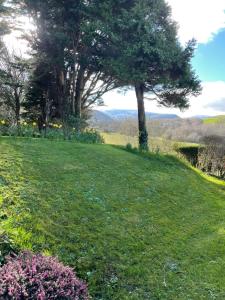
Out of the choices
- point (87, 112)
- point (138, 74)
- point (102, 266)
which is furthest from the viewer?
point (87, 112)

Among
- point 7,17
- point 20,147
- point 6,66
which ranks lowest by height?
point 20,147

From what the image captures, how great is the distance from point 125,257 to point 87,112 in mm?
16829

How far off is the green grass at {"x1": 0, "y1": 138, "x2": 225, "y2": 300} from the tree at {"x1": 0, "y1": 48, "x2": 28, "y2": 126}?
349 inches

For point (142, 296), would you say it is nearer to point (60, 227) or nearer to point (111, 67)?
point (60, 227)

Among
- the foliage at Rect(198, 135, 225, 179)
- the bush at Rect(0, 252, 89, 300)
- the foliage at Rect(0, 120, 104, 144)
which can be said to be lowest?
the foliage at Rect(198, 135, 225, 179)

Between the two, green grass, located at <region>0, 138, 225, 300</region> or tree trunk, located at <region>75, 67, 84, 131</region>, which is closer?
green grass, located at <region>0, 138, 225, 300</region>

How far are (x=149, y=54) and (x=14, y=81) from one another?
750 cm

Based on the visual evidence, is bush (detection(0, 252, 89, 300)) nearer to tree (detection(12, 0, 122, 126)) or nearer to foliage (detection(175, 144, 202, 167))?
tree (detection(12, 0, 122, 126))

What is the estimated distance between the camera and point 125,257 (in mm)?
5246

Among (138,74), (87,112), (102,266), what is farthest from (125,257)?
(87,112)

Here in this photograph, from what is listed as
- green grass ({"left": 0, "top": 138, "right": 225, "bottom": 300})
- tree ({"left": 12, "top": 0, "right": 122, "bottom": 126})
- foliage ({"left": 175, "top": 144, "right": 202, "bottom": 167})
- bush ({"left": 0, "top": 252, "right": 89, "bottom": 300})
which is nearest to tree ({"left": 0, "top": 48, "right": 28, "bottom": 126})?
tree ({"left": 12, "top": 0, "right": 122, "bottom": 126})

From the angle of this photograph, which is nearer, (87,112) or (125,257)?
(125,257)

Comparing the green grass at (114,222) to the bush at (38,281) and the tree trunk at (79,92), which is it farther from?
the tree trunk at (79,92)

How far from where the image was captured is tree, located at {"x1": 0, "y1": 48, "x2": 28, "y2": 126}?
18.3m
